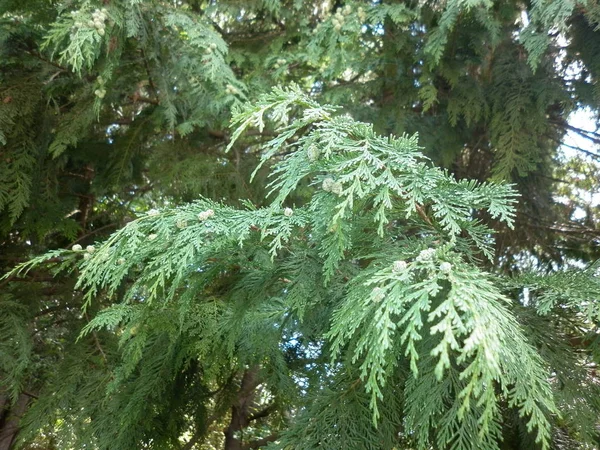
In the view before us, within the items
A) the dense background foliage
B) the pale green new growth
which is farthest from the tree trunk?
the pale green new growth

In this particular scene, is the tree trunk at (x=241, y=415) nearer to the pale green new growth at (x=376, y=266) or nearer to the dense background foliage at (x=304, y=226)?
the dense background foliage at (x=304, y=226)

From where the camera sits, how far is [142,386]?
2.74 metres

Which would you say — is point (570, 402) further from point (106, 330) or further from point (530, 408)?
point (106, 330)

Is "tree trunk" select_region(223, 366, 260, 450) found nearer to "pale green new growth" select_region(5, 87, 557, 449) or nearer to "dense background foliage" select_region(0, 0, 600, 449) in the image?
"dense background foliage" select_region(0, 0, 600, 449)

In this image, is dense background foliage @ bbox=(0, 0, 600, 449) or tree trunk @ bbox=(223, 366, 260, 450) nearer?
dense background foliage @ bbox=(0, 0, 600, 449)

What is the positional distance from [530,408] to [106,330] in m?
2.87

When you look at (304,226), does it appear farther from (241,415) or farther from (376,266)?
(241,415)

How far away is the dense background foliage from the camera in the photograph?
5.01ft

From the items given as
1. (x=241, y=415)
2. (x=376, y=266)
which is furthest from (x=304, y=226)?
(x=241, y=415)

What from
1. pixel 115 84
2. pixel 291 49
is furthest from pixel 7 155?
pixel 291 49

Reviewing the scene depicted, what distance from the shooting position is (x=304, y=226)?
1754mm

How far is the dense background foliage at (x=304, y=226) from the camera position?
1.53 meters

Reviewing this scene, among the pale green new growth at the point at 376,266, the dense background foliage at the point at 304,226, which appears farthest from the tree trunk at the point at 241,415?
the pale green new growth at the point at 376,266

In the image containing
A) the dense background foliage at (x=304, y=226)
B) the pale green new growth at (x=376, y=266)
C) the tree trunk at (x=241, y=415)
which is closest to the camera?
the pale green new growth at (x=376, y=266)
